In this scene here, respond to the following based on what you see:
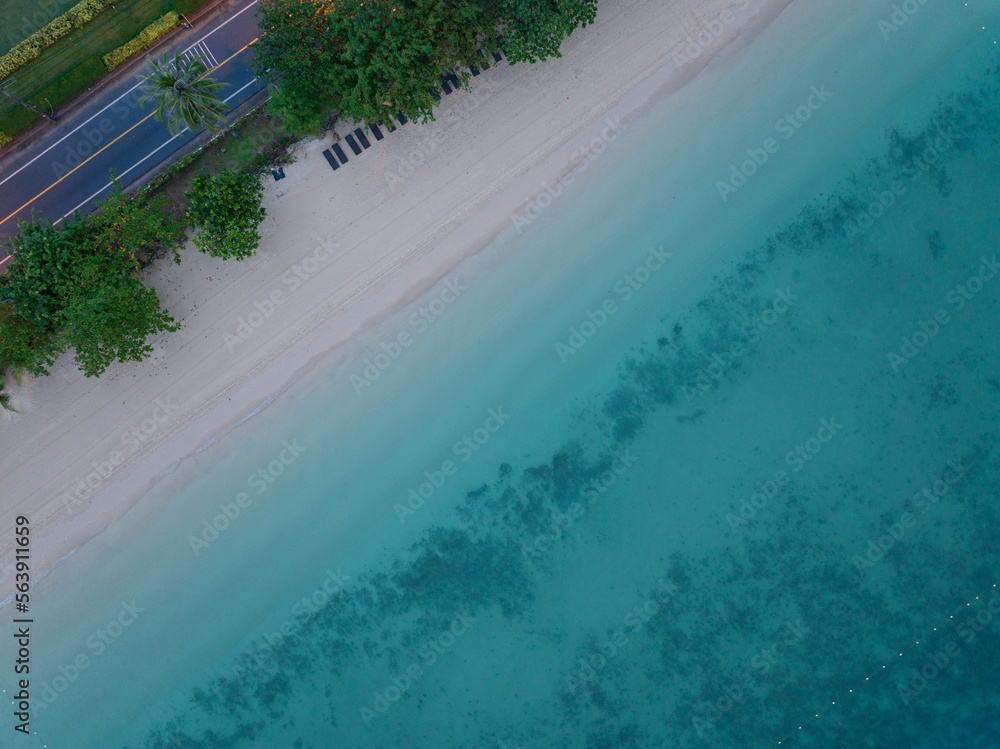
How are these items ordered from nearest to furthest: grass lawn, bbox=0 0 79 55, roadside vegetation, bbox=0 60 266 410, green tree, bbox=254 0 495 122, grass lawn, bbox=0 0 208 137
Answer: green tree, bbox=254 0 495 122
roadside vegetation, bbox=0 60 266 410
grass lawn, bbox=0 0 208 137
grass lawn, bbox=0 0 79 55

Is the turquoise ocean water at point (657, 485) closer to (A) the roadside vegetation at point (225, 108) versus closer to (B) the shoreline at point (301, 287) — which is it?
(B) the shoreline at point (301, 287)

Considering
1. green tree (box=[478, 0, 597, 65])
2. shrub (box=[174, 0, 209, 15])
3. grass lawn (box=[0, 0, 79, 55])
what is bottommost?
green tree (box=[478, 0, 597, 65])

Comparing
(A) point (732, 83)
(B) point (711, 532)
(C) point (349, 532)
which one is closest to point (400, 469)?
(C) point (349, 532)

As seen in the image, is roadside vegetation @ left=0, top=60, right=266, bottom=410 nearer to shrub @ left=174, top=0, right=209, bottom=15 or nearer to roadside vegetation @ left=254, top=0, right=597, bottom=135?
roadside vegetation @ left=254, top=0, right=597, bottom=135

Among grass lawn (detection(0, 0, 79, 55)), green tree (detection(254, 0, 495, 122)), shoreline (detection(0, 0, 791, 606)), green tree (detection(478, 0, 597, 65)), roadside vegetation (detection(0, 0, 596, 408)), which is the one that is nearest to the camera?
green tree (detection(254, 0, 495, 122))

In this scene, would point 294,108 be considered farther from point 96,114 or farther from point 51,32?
point 51,32

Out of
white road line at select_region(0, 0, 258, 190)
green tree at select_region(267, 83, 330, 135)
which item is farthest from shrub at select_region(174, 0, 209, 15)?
green tree at select_region(267, 83, 330, 135)

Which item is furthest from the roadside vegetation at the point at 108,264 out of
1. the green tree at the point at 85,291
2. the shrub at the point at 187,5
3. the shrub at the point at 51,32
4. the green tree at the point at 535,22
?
the green tree at the point at 535,22
